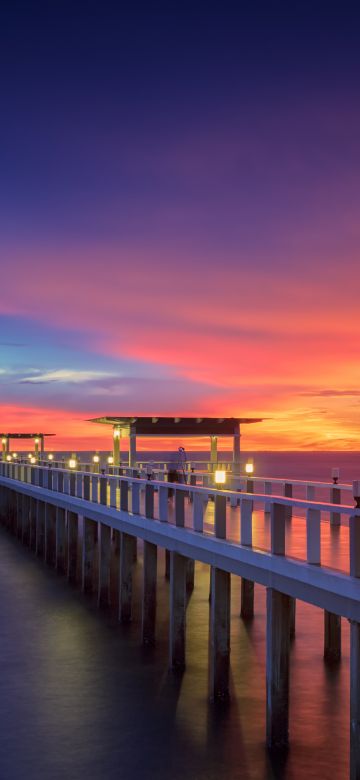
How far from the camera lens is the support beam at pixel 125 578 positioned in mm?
22453

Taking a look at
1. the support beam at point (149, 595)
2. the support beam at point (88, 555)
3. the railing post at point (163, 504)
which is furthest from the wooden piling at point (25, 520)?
the railing post at point (163, 504)

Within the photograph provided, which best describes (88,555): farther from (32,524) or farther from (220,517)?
(220,517)

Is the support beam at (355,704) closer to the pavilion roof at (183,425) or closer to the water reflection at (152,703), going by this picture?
the water reflection at (152,703)

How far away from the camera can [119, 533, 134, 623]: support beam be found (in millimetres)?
22453

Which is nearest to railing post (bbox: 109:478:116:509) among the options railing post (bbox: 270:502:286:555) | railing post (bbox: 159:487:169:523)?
railing post (bbox: 159:487:169:523)

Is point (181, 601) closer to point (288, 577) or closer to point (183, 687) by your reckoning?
point (183, 687)

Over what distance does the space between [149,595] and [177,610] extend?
8.57 ft

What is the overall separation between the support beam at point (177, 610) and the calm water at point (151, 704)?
0.46 metres

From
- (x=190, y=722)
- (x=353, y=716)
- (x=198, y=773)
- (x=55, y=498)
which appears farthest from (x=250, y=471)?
(x=353, y=716)

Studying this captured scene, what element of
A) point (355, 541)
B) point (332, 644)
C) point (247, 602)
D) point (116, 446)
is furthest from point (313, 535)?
point (116, 446)

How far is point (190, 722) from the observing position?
1562 centimetres

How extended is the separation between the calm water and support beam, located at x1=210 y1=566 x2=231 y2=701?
0.63 m

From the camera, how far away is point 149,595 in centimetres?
2039

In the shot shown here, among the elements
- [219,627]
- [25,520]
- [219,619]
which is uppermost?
[219,619]
